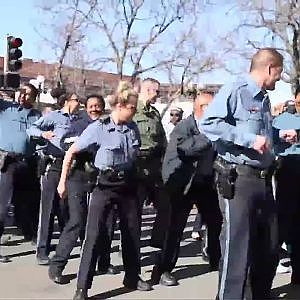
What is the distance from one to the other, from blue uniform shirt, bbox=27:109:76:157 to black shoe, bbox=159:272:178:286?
174cm

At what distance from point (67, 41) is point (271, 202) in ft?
87.3

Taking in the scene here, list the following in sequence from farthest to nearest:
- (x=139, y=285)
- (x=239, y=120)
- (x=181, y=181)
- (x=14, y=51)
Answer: (x=14, y=51)
(x=181, y=181)
(x=139, y=285)
(x=239, y=120)

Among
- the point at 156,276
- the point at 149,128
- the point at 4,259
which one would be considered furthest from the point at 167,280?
the point at 4,259

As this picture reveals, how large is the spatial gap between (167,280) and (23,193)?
2.79m

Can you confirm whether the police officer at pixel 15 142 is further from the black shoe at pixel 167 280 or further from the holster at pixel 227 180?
the holster at pixel 227 180

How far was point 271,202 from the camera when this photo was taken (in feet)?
17.1

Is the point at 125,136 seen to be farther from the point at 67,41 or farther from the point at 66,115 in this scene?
the point at 67,41

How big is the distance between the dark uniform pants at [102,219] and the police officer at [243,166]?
1.03m

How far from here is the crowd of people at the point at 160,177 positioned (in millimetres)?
5066

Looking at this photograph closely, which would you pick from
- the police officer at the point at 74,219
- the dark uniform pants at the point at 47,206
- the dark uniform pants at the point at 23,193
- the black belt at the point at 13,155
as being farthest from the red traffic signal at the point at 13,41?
the police officer at the point at 74,219

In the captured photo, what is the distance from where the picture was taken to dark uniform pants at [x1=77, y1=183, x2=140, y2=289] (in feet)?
18.9

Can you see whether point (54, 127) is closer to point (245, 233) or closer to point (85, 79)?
point (245, 233)

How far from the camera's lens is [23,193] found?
8.53 metres

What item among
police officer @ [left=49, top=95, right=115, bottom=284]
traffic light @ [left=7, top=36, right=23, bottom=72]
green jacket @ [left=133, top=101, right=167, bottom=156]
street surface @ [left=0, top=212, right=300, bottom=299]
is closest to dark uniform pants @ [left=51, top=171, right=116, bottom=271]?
police officer @ [left=49, top=95, right=115, bottom=284]
